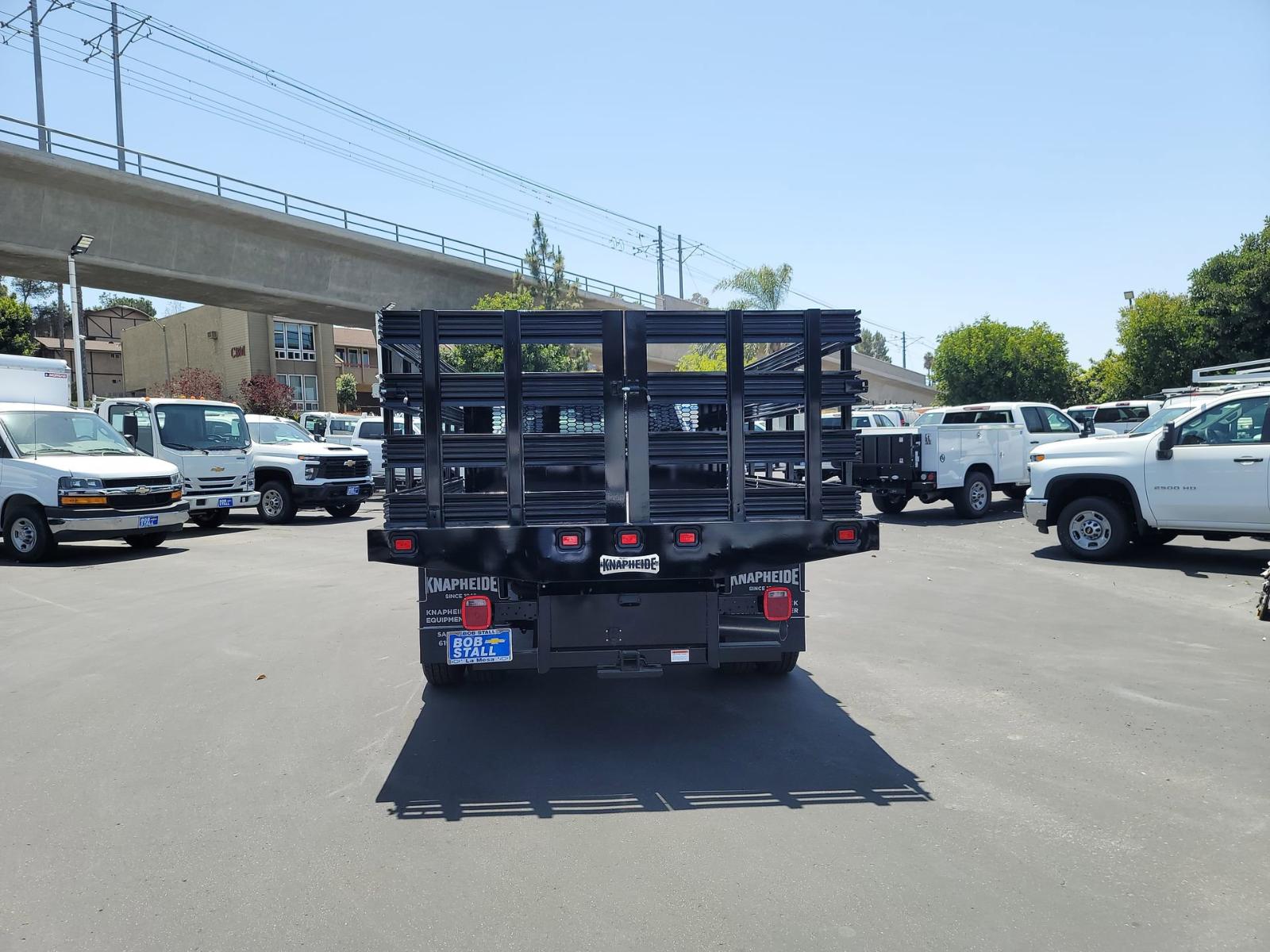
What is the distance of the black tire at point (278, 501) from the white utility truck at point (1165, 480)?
13963mm

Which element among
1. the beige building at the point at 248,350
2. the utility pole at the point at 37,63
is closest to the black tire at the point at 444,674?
the utility pole at the point at 37,63

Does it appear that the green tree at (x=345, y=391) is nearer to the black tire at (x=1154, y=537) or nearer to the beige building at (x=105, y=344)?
the beige building at (x=105, y=344)

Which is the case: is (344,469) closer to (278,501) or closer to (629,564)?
(278,501)

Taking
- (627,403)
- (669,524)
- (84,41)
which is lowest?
(669,524)

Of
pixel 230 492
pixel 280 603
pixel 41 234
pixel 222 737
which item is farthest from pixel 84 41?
pixel 222 737

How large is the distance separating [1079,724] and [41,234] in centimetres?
2402

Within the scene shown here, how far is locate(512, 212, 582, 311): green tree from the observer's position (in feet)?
123

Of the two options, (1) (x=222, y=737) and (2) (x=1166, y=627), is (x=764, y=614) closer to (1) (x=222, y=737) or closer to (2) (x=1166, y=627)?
(1) (x=222, y=737)

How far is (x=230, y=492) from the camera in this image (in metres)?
16.8

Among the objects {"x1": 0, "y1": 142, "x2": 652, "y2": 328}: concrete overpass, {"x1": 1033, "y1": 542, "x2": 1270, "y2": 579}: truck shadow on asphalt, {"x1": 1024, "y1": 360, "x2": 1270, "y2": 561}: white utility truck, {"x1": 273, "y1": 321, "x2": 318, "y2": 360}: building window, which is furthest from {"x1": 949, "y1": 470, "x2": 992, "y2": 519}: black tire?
{"x1": 273, "y1": 321, "x2": 318, "y2": 360}: building window

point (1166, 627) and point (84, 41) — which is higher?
point (84, 41)

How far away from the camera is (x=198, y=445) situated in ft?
54.8

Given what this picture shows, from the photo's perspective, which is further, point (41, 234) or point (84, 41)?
point (84, 41)

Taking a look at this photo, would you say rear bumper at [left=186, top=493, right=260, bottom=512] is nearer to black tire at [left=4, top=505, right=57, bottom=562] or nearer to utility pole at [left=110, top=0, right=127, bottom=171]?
black tire at [left=4, top=505, right=57, bottom=562]
